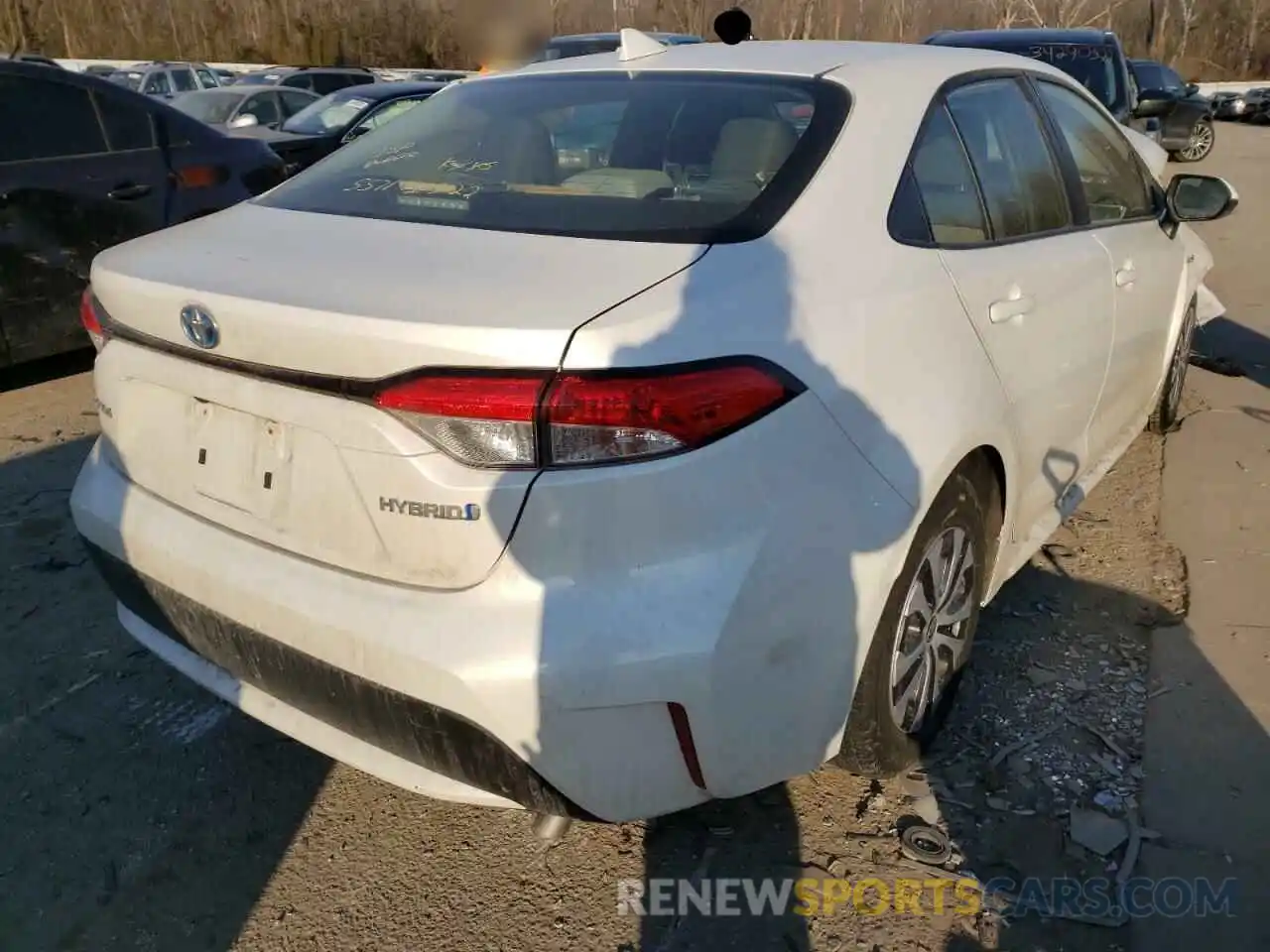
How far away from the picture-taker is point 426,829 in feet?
8.07

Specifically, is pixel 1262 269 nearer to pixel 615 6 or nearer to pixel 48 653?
pixel 48 653

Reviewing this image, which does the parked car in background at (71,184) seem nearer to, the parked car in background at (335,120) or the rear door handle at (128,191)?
the rear door handle at (128,191)

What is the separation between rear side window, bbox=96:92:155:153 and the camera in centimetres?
563

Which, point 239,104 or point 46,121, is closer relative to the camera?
point 46,121

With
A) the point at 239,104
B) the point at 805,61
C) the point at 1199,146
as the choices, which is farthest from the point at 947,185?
the point at 1199,146

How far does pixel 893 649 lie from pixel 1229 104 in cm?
3241

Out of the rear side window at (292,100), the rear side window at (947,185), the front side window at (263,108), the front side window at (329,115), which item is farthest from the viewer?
the rear side window at (292,100)

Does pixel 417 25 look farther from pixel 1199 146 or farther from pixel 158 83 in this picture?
pixel 1199 146

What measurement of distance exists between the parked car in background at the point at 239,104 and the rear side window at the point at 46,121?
691 centimetres

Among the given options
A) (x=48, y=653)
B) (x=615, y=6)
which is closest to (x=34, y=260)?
(x=48, y=653)

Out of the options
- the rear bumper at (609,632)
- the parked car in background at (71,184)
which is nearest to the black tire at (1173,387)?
the rear bumper at (609,632)

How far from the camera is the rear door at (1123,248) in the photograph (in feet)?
10.7

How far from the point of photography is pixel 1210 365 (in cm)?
583

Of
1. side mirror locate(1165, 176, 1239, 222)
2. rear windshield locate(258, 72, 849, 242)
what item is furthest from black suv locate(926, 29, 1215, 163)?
rear windshield locate(258, 72, 849, 242)
